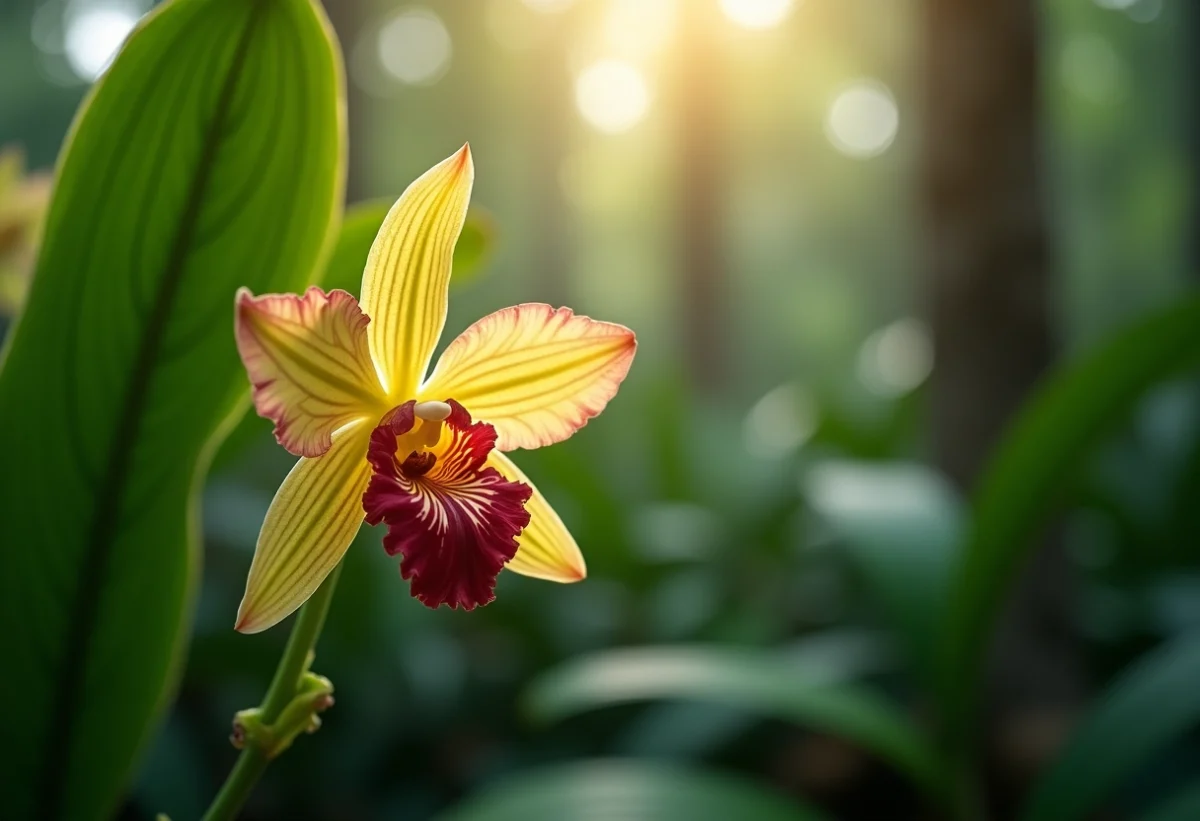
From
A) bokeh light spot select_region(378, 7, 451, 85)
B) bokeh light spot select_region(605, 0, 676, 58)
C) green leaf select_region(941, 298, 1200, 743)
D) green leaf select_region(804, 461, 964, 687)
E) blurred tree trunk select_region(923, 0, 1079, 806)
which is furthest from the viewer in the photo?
bokeh light spot select_region(378, 7, 451, 85)

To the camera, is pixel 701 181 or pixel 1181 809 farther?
pixel 701 181

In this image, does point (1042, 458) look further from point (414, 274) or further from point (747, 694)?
point (414, 274)

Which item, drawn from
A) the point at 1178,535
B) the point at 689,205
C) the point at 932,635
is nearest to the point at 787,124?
the point at 689,205

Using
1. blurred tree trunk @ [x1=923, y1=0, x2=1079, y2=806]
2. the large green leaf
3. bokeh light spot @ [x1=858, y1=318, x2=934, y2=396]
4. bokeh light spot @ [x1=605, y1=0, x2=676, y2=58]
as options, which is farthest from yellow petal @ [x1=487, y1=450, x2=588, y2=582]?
bokeh light spot @ [x1=605, y1=0, x2=676, y2=58]

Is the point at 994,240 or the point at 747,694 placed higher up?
the point at 994,240

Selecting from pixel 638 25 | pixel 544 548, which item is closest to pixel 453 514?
pixel 544 548

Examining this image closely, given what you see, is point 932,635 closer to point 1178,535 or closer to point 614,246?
point 1178,535

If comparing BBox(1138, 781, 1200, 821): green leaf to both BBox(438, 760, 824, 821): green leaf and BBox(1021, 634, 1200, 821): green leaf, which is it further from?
BBox(438, 760, 824, 821): green leaf

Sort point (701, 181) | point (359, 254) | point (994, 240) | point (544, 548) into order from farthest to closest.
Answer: point (701, 181) < point (994, 240) < point (359, 254) < point (544, 548)
